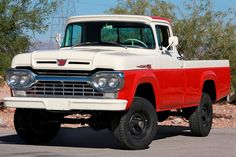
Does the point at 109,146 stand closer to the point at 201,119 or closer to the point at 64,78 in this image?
the point at 64,78

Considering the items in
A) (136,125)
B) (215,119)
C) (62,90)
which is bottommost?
(215,119)

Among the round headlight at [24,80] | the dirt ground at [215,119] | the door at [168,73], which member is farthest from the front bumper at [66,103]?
the dirt ground at [215,119]

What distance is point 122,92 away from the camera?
34.8ft

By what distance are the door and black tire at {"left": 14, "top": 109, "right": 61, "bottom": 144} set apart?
1959 millimetres

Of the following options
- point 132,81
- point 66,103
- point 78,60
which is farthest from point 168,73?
point 66,103

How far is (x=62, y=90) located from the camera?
10.9m

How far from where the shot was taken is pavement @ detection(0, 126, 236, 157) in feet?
35.4

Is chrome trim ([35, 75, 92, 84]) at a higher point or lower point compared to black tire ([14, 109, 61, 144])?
higher

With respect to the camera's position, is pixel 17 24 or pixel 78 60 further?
pixel 17 24

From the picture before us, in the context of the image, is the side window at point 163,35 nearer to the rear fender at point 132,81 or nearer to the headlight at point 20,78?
the rear fender at point 132,81

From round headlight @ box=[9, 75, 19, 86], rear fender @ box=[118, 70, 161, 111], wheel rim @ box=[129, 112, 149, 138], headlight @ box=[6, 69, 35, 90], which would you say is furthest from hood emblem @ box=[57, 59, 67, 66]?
wheel rim @ box=[129, 112, 149, 138]

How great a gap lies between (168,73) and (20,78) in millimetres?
2668

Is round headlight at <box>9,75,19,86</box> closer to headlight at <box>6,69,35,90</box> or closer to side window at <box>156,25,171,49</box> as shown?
headlight at <box>6,69,35,90</box>

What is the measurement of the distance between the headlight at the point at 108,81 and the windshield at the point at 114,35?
5.78ft
